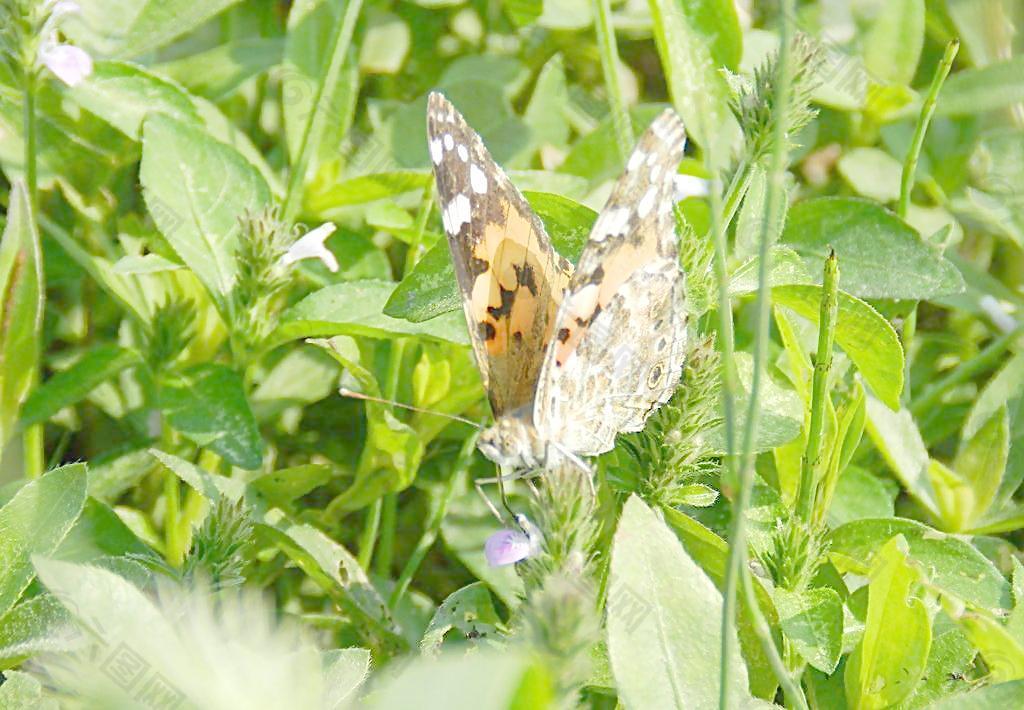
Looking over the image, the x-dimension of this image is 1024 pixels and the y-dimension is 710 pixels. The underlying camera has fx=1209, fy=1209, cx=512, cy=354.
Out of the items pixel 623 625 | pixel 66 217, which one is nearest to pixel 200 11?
pixel 66 217

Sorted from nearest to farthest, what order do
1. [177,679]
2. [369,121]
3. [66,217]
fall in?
[177,679] → [66,217] → [369,121]

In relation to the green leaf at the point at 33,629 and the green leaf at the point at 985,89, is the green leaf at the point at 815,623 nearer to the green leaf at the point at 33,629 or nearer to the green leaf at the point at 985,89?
the green leaf at the point at 33,629

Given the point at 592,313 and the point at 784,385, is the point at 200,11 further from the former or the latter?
the point at 784,385

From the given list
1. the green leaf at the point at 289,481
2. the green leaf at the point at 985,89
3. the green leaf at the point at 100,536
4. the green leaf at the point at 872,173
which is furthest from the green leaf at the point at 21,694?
the green leaf at the point at 985,89

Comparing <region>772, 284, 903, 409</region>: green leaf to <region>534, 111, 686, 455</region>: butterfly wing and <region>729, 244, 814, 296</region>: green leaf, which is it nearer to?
<region>729, 244, 814, 296</region>: green leaf

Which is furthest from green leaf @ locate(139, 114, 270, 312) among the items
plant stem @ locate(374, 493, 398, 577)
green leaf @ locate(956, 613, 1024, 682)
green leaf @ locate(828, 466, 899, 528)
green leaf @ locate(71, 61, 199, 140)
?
green leaf @ locate(956, 613, 1024, 682)

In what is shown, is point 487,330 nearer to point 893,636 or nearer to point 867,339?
point 867,339

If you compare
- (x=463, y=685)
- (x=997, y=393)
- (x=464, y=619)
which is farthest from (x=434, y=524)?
(x=463, y=685)
